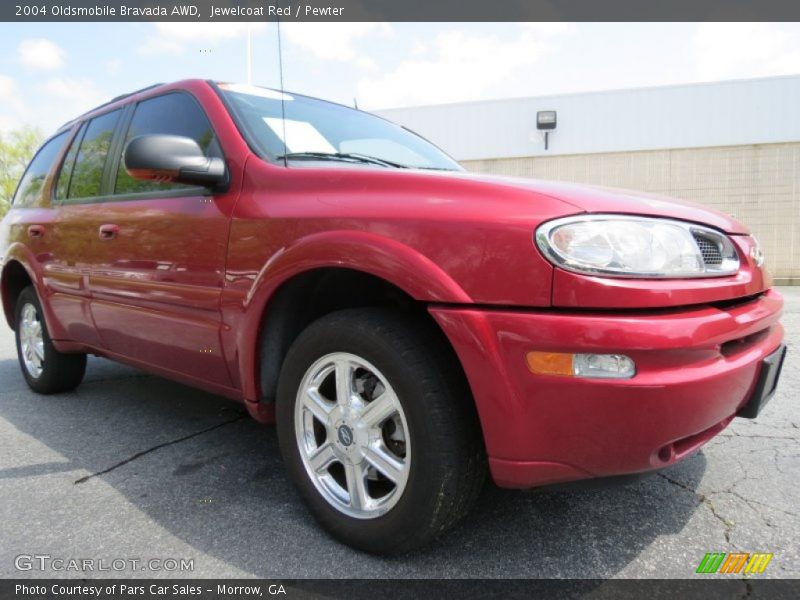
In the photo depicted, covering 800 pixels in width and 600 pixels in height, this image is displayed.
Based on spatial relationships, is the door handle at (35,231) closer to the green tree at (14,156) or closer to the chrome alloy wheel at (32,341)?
the chrome alloy wheel at (32,341)

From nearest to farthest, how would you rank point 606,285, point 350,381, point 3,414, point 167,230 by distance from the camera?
point 606,285 → point 350,381 → point 167,230 → point 3,414

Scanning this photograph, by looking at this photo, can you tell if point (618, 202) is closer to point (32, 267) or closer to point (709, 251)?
point (709, 251)

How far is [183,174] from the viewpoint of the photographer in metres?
2.13

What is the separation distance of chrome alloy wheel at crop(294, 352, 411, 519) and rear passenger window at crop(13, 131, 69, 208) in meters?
2.98

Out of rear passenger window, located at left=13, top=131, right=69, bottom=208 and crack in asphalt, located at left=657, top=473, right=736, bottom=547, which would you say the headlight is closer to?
crack in asphalt, located at left=657, top=473, right=736, bottom=547

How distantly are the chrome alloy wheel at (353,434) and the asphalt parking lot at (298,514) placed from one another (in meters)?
0.19

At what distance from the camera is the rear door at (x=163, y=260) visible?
2.27m

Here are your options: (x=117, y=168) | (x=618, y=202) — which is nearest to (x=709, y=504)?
(x=618, y=202)

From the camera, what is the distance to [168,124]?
8.94 feet

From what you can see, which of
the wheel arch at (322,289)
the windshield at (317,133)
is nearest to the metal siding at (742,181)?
the windshield at (317,133)

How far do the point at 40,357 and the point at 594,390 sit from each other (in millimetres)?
3844

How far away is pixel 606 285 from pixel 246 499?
1.65 metres

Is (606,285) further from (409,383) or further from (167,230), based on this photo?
(167,230)

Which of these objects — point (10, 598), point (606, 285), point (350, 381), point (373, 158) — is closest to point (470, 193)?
point (606, 285)
